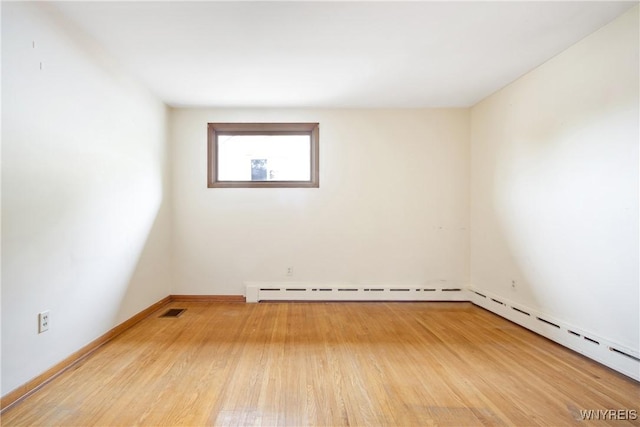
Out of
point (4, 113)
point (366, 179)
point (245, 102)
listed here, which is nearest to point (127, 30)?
point (4, 113)

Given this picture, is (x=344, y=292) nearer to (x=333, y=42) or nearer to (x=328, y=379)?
(x=328, y=379)

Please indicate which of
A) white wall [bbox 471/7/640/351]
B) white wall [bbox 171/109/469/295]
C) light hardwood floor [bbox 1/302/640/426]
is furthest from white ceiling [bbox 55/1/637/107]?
light hardwood floor [bbox 1/302/640/426]

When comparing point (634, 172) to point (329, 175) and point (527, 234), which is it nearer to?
point (527, 234)

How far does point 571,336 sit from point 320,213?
2495mm

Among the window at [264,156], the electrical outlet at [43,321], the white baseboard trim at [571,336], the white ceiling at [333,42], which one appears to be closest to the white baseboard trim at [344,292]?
the white baseboard trim at [571,336]

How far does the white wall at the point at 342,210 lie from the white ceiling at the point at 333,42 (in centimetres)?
51

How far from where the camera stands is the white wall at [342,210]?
133 inches

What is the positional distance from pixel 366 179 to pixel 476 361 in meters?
2.13

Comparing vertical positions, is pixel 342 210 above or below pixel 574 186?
below

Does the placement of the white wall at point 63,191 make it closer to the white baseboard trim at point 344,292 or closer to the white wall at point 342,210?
the white wall at point 342,210

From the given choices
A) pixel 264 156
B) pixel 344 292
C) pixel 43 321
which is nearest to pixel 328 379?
pixel 344 292

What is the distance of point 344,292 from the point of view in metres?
3.35

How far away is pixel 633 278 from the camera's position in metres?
1.73

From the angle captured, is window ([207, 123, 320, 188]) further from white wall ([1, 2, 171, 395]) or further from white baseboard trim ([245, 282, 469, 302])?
white baseboard trim ([245, 282, 469, 302])
